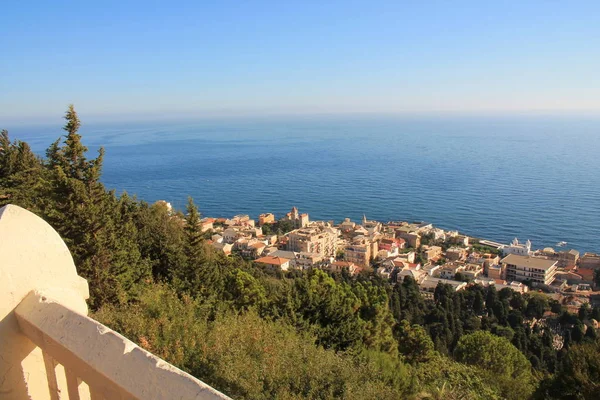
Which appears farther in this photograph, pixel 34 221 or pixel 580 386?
pixel 580 386

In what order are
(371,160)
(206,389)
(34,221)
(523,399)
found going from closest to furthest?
(206,389) → (34,221) → (523,399) → (371,160)

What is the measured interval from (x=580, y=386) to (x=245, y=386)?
270 inches

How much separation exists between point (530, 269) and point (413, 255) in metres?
9.35

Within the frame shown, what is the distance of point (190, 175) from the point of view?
6688 centimetres

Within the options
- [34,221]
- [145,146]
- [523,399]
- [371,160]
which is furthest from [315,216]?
[145,146]

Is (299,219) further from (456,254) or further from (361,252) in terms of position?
(456,254)

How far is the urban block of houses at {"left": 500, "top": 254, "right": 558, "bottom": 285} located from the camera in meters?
32.5

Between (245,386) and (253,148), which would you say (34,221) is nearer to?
(245,386)

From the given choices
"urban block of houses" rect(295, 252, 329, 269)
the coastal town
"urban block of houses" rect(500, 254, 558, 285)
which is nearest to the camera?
the coastal town

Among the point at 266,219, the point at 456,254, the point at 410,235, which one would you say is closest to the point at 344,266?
the point at 456,254

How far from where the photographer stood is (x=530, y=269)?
1292 inches

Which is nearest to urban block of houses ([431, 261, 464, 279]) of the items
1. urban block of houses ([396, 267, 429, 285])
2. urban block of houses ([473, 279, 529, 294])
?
urban block of houses ([396, 267, 429, 285])

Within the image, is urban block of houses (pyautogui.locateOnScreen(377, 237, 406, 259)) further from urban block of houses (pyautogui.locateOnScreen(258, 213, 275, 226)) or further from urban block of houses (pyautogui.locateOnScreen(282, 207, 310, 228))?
urban block of houses (pyautogui.locateOnScreen(258, 213, 275, 226))

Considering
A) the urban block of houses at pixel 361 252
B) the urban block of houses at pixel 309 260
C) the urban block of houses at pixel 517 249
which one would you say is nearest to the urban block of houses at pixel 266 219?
the urban block of houses at pixel 309 260
